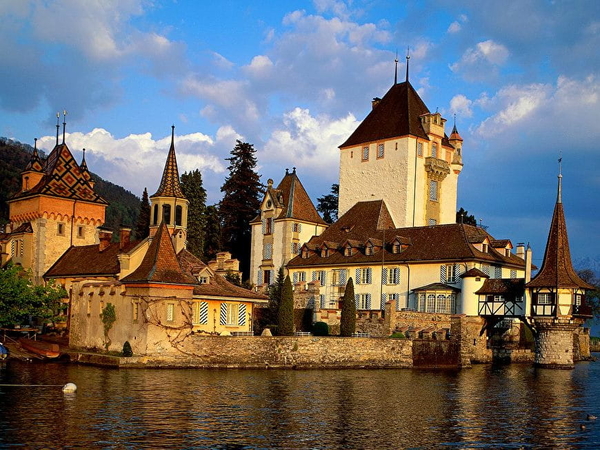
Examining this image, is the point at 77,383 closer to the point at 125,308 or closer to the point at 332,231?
the point at 125,308

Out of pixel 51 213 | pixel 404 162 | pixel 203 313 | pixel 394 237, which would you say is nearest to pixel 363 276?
pixel 394 237

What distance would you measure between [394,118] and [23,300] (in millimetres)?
41227

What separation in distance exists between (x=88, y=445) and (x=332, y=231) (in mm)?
53670

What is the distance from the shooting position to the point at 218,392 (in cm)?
3544

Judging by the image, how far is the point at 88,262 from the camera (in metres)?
59.4

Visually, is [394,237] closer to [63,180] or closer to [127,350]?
[63,180]

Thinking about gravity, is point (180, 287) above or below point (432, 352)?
above

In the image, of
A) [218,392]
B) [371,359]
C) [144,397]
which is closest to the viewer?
[144,397]

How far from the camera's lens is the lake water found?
25516 millimetres

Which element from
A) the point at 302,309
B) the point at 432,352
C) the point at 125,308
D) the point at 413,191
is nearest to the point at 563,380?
the point at 432,352

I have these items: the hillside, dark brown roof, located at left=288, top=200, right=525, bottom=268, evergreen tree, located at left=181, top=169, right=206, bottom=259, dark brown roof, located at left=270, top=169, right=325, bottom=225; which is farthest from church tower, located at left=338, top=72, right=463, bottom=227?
the hillside

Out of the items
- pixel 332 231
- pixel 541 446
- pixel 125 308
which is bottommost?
pixel 541 446

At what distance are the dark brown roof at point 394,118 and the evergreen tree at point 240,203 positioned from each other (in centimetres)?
1271

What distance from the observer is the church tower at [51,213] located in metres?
63.8
